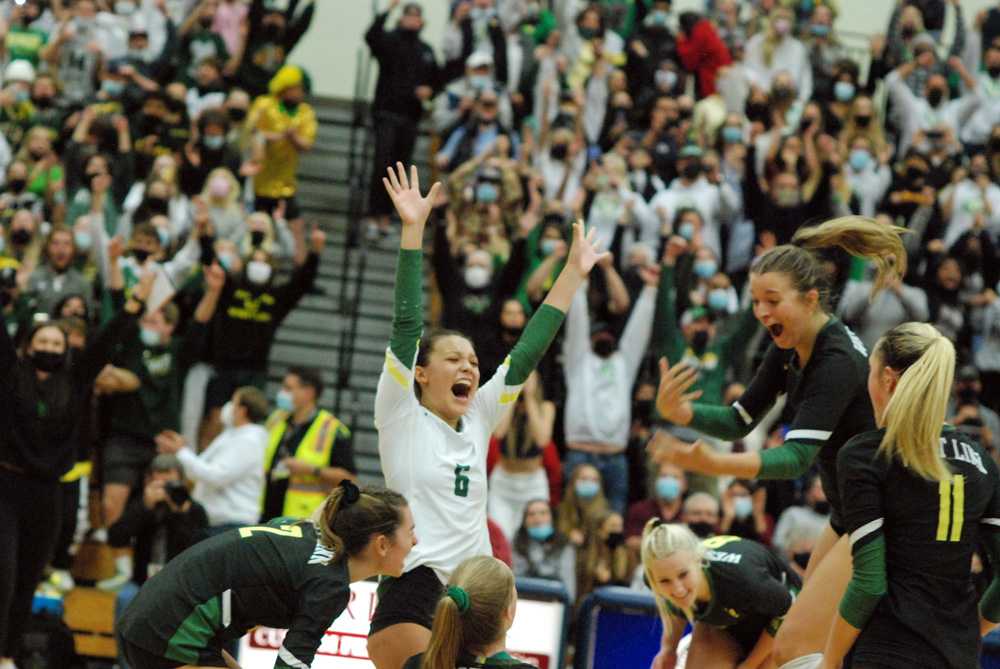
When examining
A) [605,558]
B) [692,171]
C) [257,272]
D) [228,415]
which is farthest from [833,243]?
[692,171]

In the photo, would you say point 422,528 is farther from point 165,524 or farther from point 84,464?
point 84,464

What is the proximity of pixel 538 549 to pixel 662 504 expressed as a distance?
1.11 metres

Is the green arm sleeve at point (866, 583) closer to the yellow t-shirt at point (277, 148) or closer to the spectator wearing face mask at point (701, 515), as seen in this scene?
the spectator wearing face mask at point (701, 515)

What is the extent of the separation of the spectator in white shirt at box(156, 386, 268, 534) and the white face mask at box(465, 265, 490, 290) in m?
2.28

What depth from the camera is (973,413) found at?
12672 millimetres

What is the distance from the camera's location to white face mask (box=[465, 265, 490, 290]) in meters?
12.1

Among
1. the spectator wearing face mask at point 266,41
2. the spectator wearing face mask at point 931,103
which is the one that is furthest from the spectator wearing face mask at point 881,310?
the spectator wearing face mask at point 266,41

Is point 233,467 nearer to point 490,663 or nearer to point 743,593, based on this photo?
point 743,593

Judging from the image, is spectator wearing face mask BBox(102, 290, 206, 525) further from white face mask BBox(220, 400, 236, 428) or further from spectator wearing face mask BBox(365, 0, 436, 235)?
spectator wearing face mask BBox(365, 0, 436, 235)

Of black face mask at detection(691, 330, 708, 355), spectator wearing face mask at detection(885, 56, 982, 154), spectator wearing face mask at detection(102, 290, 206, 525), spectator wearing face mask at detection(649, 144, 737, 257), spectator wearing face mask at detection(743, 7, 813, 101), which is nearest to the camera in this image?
spectator wearing face mask at detection(102, 290, 206, 525)

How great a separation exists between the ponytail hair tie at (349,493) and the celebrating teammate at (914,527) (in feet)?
5.17

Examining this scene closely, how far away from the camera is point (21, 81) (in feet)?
45.8

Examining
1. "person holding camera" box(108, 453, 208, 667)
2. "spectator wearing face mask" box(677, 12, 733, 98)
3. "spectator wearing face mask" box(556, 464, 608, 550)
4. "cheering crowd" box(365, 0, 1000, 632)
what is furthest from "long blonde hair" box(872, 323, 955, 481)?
"spectator wearing face mask" box(677, 12, 733, 98)

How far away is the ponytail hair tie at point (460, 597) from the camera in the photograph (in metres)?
4.91
